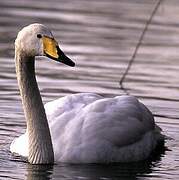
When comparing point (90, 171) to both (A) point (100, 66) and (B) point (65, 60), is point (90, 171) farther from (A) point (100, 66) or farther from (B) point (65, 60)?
(A) point (100, 66)

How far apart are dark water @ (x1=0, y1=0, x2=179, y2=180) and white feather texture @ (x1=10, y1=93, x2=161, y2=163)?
0.16 meters

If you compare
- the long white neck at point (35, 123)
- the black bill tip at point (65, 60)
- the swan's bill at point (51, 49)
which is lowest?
the long white neck at point (35, 123)

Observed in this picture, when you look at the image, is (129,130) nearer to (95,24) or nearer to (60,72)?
(60,72)

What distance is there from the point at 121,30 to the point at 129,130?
9.67m

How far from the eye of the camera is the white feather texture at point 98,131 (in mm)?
12789

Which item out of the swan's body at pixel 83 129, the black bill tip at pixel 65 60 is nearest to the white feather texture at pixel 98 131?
the swan's body at pixel 83 129

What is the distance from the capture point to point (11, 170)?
40.1 feet

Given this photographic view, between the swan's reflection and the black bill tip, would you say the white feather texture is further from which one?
the black bill tip

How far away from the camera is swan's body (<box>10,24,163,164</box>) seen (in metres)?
12.6

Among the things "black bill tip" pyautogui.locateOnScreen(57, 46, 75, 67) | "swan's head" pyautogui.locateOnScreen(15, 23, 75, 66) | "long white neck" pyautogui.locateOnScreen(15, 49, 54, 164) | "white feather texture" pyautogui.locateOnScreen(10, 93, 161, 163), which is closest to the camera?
"black bill tip" pyautogui.locateOnScreen(57, 46, 75, 67)

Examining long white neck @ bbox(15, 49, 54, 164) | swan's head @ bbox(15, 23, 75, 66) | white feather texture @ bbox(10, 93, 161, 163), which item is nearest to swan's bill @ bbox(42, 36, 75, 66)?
swan's head @ bbox(15, 23, 75, 66)

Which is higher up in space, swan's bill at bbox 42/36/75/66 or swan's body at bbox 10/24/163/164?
swan's bill at bbox 42/36/75/66

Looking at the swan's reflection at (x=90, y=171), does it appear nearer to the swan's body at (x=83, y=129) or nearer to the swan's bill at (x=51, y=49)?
the swan's body at (x=83, y=129)

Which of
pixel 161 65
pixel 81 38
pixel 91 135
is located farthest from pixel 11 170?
pixel 81 38
